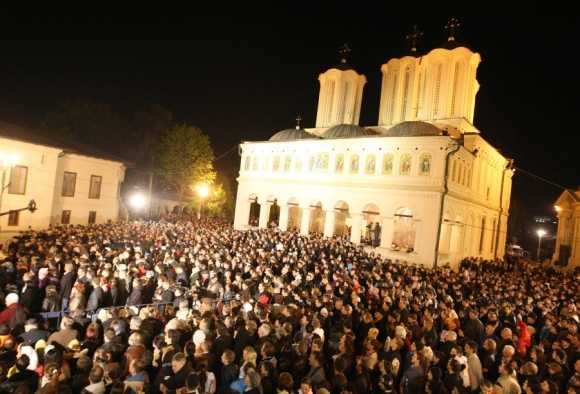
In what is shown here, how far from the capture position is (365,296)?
1174 cm

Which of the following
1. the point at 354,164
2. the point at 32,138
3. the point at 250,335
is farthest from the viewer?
the point at 354,164

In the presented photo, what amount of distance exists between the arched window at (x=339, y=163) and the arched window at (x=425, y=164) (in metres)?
6.23

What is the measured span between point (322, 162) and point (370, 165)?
428 centimetres

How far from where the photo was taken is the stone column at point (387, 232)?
2722 cm

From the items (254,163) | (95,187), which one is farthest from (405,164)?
(95,187)

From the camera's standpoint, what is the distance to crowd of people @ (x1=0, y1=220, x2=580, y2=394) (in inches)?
208

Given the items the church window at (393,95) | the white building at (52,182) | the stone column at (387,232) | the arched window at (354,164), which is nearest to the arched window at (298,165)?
the arched window at (354,164)

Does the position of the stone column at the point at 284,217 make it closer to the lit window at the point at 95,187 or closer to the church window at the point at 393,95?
the church window at the point at 393,95

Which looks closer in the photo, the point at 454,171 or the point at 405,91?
the point at 454,171

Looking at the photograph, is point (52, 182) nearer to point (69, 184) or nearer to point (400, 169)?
point (69, 184)

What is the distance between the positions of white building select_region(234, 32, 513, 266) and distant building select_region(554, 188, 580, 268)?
5.11m

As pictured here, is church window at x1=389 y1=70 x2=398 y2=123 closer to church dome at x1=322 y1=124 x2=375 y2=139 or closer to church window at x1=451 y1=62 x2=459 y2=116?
church dome at x1=322 y1=124 x2=375 y2=139

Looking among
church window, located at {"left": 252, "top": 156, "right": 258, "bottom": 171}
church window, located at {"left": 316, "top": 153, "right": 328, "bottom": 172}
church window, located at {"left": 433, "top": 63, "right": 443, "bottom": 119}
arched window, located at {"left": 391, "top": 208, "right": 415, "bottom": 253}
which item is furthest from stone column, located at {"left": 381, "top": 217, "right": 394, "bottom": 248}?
church window, located at {"left": 252, "top": 156, "right": 258, "bottom": 171}

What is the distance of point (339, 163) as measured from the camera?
1208 inches
